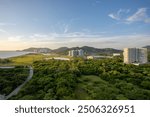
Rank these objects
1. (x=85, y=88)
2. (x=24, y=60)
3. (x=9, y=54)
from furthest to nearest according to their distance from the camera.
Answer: (x=24, y=60)
(x=9, y=54)
(x=85, y=88)

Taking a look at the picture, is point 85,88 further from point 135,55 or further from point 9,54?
point 135,55

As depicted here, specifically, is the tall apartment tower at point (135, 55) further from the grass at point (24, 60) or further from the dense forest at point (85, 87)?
the grass at point (24, 60)

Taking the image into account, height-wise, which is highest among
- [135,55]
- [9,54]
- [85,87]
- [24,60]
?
[9,54]

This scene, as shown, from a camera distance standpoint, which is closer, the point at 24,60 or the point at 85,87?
the point at 85,87

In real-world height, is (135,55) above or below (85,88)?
above

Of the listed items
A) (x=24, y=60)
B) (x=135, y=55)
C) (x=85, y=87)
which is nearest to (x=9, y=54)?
(x=24, y=60)

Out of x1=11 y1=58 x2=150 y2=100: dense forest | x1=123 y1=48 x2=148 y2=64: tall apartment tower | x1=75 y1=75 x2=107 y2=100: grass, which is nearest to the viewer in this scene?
x1=11 y1=58 x2=150 y2=100: dense forest

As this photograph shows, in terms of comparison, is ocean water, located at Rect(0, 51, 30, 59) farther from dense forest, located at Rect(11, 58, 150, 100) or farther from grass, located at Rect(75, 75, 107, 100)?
grass, located at Rect(75, 75, 107, 100)

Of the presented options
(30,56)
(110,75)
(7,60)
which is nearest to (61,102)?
(110,75)

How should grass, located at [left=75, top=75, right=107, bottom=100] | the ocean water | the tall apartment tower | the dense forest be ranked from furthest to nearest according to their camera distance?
the tall apartment tower < the ocean water < grass, located at [left=75, top=75, right=107, bottom=100] < the dense forest

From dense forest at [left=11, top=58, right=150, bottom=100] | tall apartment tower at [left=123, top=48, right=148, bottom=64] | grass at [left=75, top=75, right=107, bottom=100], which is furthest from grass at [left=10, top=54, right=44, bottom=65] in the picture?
tall apartment tower at [left=123, top=48, right=148, bottom=64]

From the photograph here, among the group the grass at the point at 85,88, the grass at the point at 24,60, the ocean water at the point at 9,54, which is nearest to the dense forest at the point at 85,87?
the grass at the point at 85,88
